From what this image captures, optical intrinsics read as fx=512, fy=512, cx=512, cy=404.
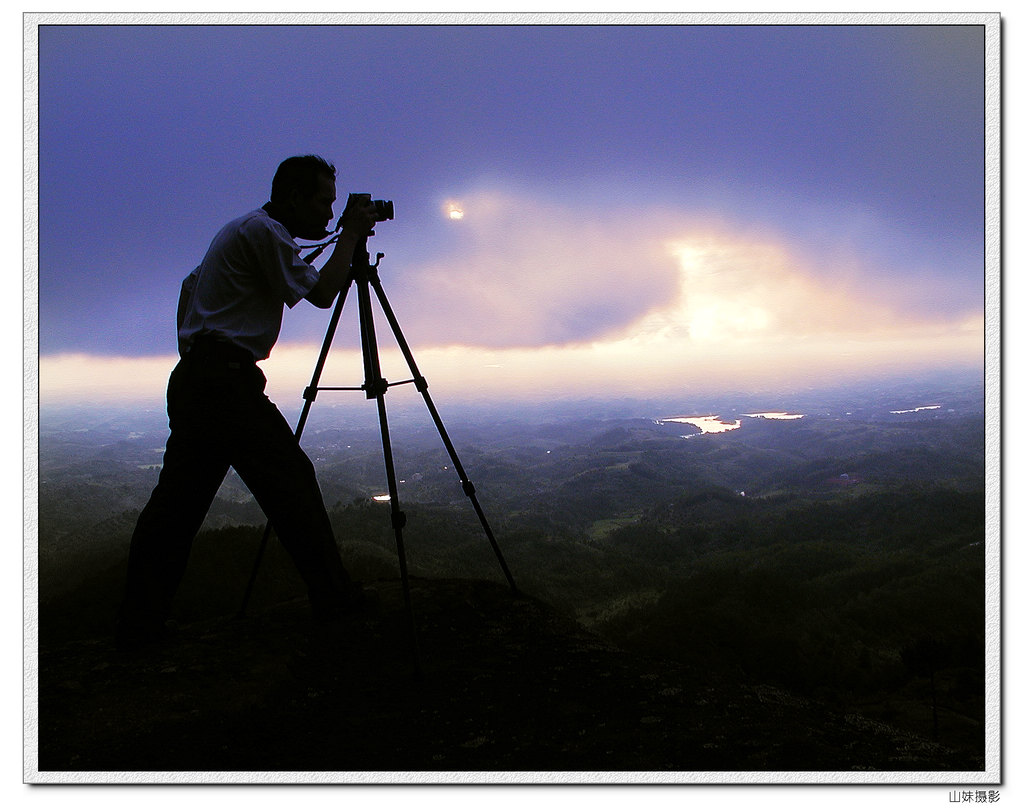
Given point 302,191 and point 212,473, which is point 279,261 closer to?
point 302,191

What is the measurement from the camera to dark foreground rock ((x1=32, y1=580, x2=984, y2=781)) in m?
2.28

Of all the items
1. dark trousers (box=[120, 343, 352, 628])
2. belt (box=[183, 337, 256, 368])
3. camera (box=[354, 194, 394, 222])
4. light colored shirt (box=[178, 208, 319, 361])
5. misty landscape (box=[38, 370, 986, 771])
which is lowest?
misty landscape (box=[38, 370, 986, 771])

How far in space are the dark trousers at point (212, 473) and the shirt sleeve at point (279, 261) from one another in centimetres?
45

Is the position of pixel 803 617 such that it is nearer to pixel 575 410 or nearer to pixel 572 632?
pixel 572 632

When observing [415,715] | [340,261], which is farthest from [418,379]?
[415,715]

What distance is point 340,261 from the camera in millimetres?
3033

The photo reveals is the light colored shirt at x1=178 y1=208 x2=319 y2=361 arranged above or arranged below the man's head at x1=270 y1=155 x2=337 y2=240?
below

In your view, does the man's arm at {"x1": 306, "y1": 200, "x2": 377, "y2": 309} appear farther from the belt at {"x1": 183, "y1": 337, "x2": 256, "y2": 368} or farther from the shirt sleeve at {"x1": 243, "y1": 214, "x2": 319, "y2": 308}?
the belt at {"x1": 183, "y1": 337, "x2": 256, "y2": 368}

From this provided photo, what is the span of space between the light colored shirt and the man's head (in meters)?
0.31

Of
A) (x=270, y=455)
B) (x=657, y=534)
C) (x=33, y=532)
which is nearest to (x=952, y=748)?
(x=270, y=455)

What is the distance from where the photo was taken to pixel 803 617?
5.65 m

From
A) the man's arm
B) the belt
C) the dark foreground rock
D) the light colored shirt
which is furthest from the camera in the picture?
the dark foreground rock

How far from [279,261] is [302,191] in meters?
0.67

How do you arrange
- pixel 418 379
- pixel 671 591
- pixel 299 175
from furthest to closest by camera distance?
pixel 671 591
pixel 418 379
pixel 299 175
